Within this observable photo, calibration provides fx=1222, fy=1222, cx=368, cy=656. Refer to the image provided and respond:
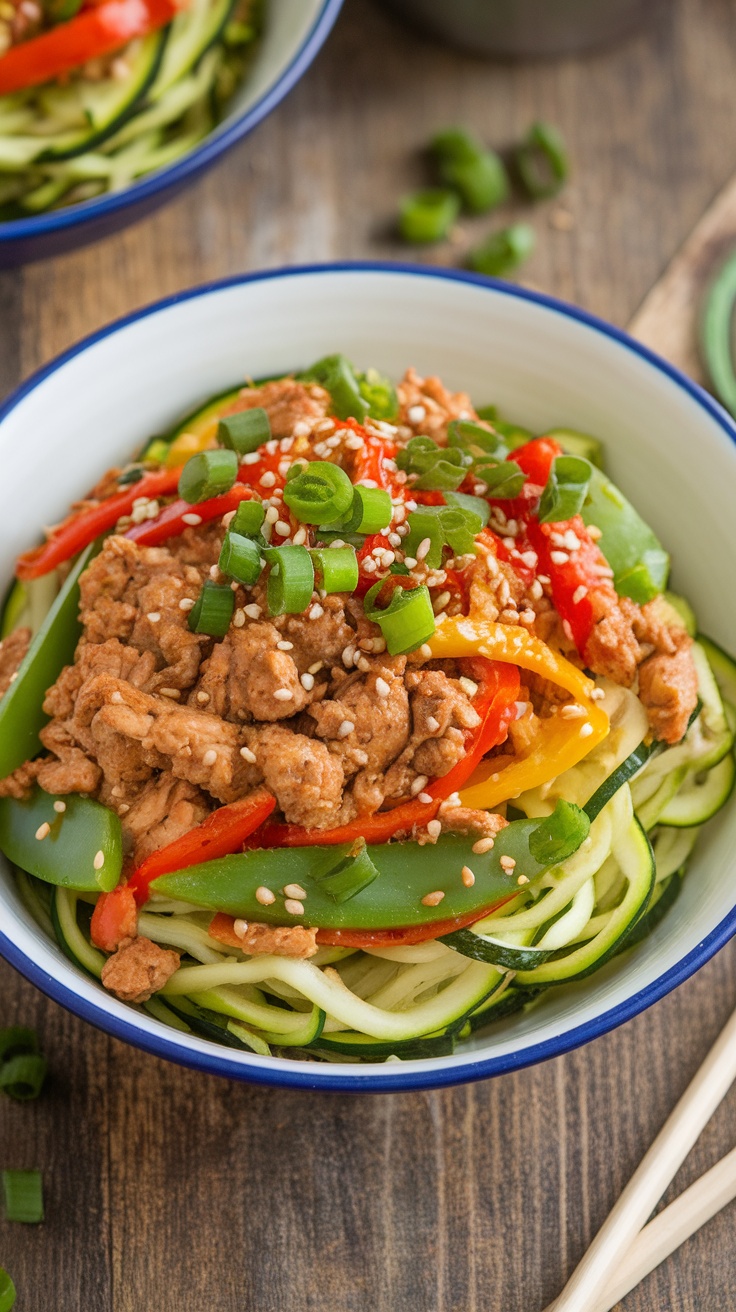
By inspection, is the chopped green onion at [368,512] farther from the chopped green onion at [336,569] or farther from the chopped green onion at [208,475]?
the chopped green onion at [208,475]

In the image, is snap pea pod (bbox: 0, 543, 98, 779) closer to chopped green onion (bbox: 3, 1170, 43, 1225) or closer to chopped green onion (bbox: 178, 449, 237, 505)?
chopped green onion (bbox: 178, 449, 237, 505)

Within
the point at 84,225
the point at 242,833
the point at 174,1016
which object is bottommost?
the point at 174,1016

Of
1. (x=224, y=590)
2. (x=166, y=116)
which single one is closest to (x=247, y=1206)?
(x=224, y=590)

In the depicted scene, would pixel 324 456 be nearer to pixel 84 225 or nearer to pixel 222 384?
pixel 222 384

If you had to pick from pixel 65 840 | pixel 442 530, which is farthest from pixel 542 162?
pixel 65 840

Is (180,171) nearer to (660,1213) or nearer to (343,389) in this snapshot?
(343,389)

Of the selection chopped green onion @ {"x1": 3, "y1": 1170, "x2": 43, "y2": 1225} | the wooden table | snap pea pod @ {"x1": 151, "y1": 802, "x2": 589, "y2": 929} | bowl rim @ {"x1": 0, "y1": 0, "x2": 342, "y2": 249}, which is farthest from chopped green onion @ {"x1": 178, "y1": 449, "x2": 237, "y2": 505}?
chopped green onion @ {"x1": 3, "y1": 1170, "x2": 43, "y2": 1225}
